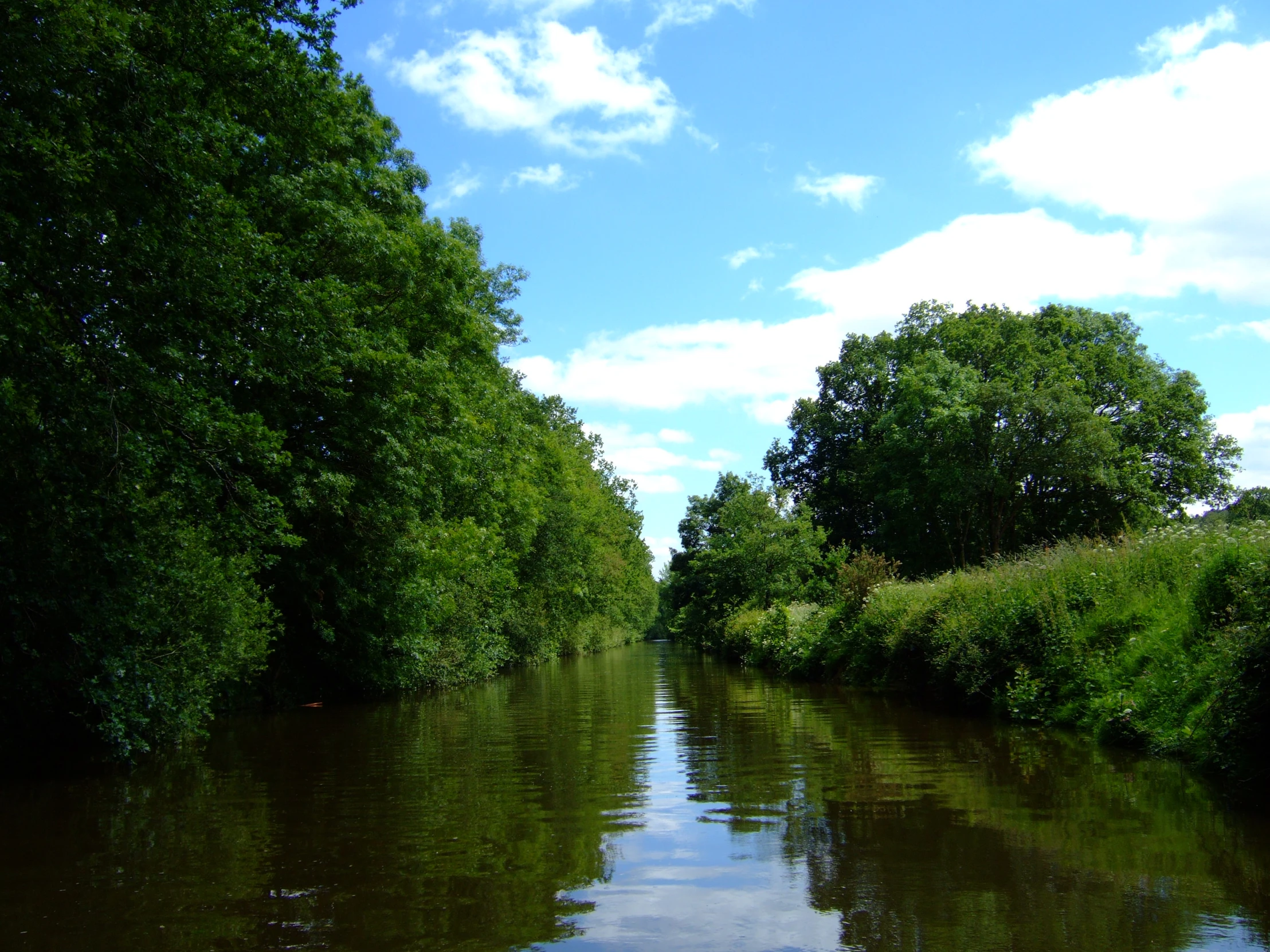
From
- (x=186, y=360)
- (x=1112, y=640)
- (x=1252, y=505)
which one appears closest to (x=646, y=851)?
(x=186, y=360)

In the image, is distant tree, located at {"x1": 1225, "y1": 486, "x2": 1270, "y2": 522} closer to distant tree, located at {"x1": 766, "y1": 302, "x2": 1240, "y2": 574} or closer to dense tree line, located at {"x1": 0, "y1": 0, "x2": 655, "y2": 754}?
distant tree, located at {"x1": 766, "y1": 302, "x2": 1240, "y2": 574}

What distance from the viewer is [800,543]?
40.4m

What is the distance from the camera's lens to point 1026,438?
111ft

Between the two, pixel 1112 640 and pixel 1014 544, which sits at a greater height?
pixel 1014 544

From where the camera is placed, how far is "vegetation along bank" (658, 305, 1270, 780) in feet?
33.9

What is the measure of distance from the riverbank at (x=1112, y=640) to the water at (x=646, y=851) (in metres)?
0.64

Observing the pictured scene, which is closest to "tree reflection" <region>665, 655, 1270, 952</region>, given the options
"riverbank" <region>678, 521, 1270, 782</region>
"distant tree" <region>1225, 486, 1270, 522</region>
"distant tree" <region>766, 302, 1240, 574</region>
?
"riverbank" <region>678, 521, 1270, 782</region>

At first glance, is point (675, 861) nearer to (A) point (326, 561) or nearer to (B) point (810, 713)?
(B) point (810, 713)

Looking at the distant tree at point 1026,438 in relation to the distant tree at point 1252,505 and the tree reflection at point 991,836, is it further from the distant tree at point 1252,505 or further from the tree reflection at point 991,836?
the tree reflection at point 991,836

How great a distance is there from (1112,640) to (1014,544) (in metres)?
29.3

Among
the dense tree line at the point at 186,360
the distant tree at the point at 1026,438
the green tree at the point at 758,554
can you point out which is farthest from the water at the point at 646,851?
the green tree at the point at 758,554

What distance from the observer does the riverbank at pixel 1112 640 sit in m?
8.57

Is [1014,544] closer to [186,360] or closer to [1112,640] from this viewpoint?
[1112,640]

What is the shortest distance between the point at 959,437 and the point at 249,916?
33.3m
